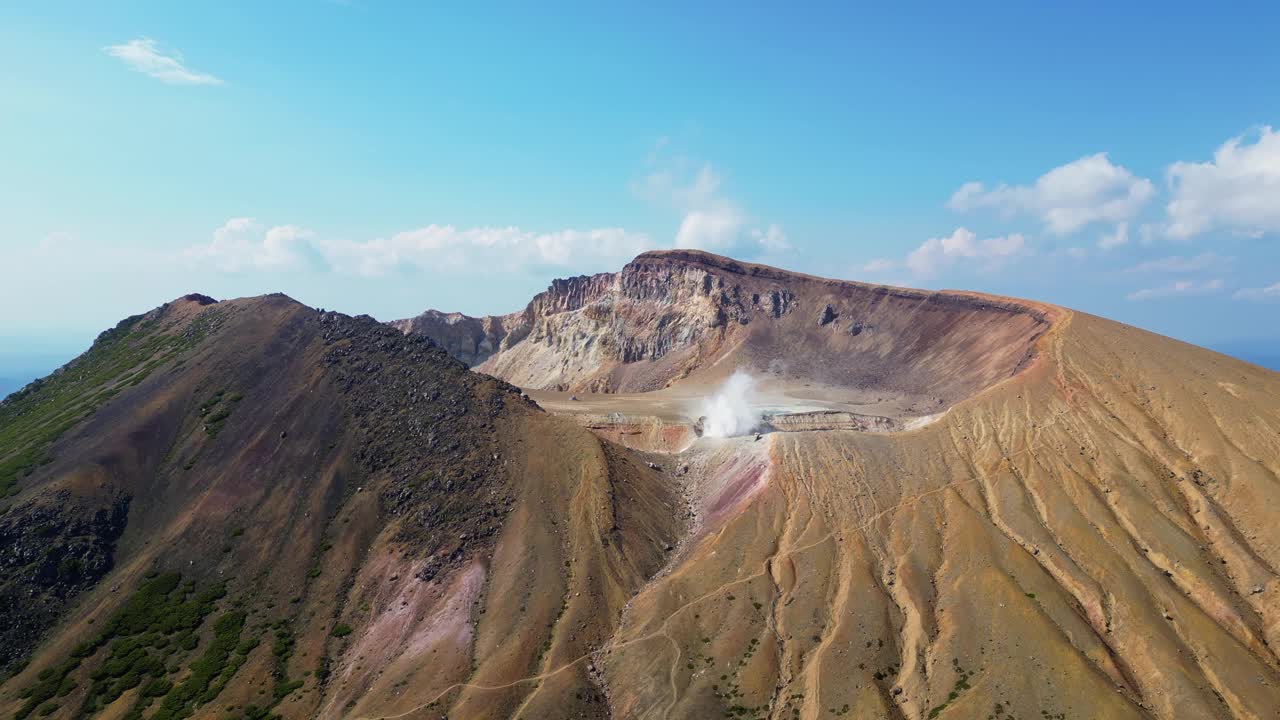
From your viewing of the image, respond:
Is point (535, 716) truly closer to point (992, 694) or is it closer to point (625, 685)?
point (625, 685)

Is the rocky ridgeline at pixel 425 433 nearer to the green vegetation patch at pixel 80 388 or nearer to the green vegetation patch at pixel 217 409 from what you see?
the green vegetation patch at pixel 217 409

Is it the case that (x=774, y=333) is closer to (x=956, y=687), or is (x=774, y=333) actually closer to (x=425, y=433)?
(x=425, y=433)

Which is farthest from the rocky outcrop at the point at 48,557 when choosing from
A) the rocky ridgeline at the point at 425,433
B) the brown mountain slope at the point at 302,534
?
the rocky ridgeline at the point at 425,433

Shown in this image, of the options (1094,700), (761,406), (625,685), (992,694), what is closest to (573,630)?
(625,685)

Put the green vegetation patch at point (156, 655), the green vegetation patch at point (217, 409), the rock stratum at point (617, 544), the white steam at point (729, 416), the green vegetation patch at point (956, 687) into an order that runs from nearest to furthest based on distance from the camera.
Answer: the green vegetation patch at point (956, 687), the rock stratum at point (617, 544), the green vegetation patch at point (156, 655), the green vegetation patch at point (217, 409), the white steam at point (729, 416)

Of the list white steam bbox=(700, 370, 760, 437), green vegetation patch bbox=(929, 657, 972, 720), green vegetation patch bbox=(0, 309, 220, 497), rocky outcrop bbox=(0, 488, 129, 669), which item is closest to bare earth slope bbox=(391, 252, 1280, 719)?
green vegetation patch bbox=(929, 657, 972, 720)

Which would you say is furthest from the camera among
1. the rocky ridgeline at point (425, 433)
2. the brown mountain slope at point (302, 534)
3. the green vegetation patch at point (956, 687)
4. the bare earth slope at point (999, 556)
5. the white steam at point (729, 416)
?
the white steam at point (729, 416)
